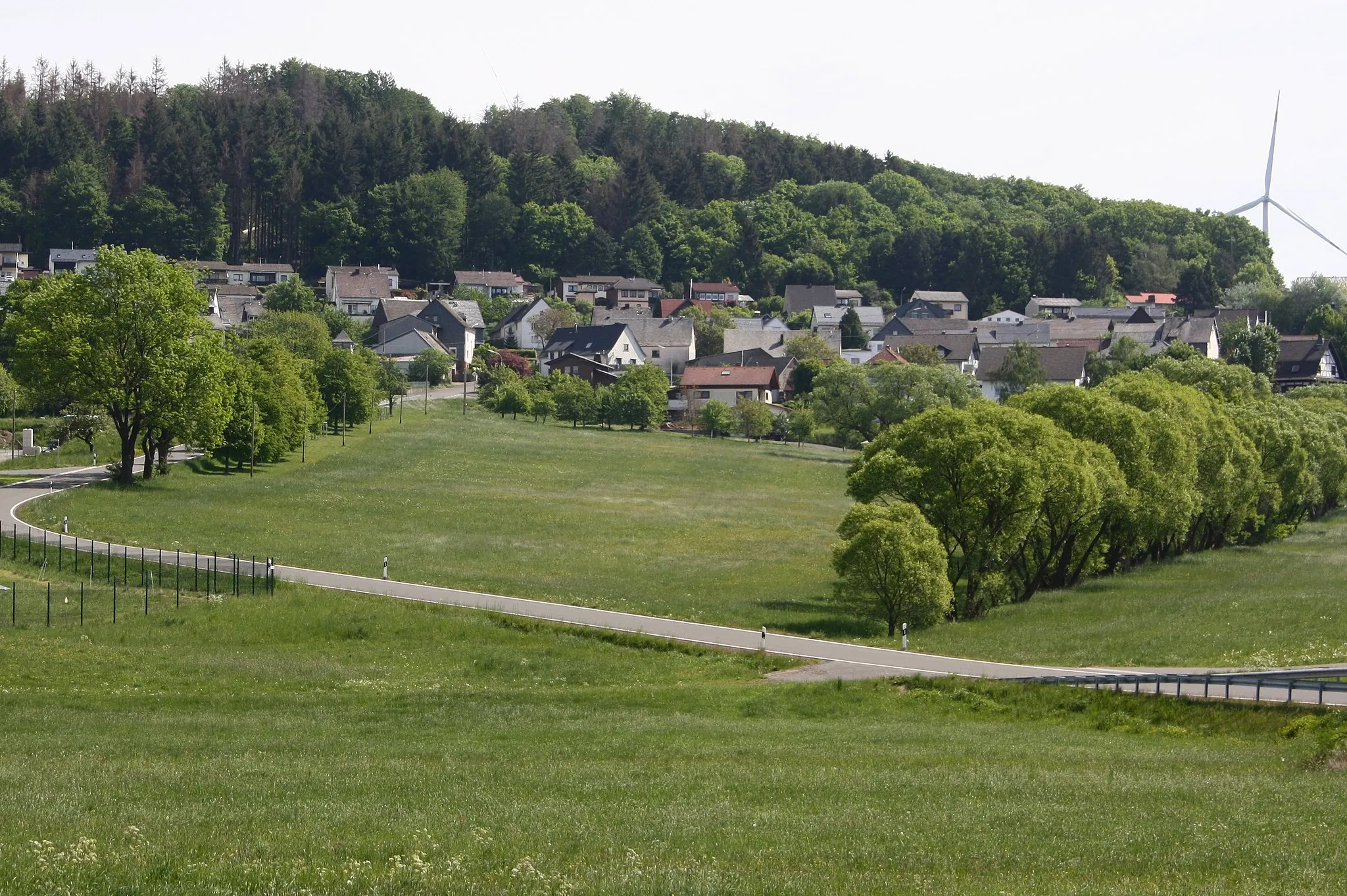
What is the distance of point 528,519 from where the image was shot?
69375mm

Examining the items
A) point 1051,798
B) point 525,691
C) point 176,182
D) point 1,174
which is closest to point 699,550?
point 525,691

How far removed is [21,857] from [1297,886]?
43.1 ft

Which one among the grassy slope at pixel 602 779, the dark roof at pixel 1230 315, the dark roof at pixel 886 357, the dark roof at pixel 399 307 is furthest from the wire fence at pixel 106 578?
the dark roof at pixel 1230 315

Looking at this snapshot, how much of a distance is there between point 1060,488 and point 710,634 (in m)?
17.8

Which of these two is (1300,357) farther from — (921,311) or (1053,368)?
(921,311)

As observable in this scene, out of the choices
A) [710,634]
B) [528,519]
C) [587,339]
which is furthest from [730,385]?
[710,634]

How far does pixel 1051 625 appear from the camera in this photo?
46062 mm

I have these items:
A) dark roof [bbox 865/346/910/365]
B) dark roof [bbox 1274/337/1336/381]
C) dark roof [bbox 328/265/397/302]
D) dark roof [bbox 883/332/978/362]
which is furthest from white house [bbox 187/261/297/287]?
dark roof [bbox 1274/337/1336/381]

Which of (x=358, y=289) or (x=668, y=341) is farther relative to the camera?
(x=358, y=289)

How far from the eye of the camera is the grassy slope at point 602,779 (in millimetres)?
14734

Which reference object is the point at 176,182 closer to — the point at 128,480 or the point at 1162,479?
the point at 128,480

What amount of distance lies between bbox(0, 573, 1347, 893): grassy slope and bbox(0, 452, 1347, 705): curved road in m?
1.74

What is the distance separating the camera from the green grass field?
1674 inches

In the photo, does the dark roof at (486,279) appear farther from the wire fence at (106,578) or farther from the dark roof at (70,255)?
the wire fence at (106,578)
